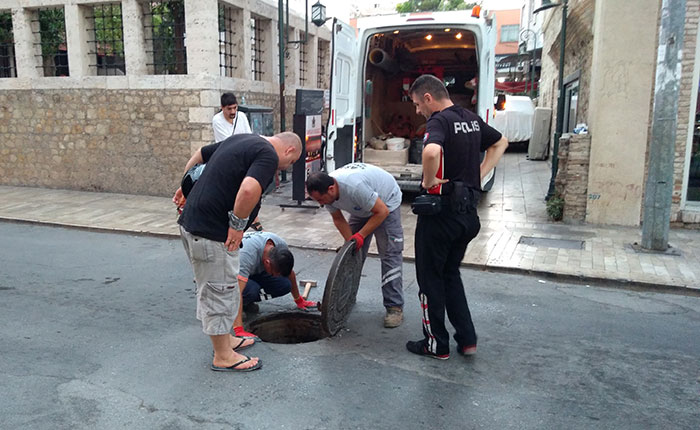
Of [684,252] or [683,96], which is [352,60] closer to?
[683,96]

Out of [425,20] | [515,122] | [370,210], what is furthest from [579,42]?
[370,210]

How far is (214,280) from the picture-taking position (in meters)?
3.55

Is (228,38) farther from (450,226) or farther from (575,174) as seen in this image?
(450,226)

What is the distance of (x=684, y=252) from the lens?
6695 mm

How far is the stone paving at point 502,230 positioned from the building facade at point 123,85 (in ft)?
1.88

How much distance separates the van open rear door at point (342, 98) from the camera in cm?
852

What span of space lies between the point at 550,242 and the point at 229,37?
24.3 ft

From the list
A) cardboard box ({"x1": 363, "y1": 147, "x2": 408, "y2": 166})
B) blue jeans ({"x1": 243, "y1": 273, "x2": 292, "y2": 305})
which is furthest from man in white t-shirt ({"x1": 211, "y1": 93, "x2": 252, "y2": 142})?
blue jeans ({"x1": 243, "y1": 273, "x2": 292, "y2": 305})

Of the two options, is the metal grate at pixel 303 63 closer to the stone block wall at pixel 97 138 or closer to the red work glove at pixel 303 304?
the stone block wall at pixel 97 138

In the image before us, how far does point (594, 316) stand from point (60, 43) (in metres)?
11.5

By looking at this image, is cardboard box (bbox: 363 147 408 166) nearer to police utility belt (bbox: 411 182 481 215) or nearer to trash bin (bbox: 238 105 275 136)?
trash bin (bbox: 238 105 275 136)

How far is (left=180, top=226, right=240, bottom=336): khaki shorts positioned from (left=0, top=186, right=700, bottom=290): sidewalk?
3390 millimetres

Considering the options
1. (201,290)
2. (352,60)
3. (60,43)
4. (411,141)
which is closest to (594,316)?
(201,290)

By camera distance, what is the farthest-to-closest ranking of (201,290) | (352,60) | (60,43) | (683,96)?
(60,43) < (352,60) < (683,96) < (201,290)
